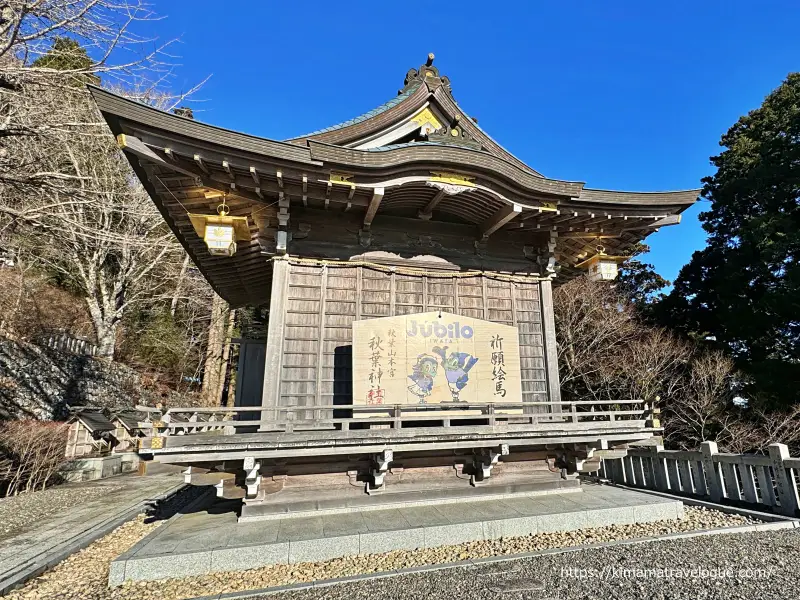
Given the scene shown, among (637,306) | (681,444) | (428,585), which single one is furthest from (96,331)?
(637,306)

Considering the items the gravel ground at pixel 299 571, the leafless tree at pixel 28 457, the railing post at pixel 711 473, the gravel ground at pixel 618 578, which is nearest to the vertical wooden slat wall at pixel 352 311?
the gravel ground at pixel 299 571

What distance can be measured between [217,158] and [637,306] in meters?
22.4

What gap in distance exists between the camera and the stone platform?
16.6ft

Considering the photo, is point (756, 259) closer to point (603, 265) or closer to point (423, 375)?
point (603, 265)

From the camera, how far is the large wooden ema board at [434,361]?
7.00m

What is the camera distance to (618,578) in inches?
187

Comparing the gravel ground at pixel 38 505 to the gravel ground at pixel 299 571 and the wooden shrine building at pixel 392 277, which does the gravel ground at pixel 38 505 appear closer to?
the gravel ground at pixel 299 571

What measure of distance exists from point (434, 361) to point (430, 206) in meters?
3.00

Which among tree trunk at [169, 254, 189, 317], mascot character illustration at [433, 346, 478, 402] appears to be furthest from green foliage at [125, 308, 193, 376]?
mascot character illustration at [433, 346, 478, 402]

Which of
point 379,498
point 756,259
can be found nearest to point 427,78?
point 379,498

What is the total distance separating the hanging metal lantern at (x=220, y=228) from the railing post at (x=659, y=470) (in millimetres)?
10464

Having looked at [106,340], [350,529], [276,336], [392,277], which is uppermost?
[106,340]

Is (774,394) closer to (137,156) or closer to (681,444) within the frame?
(681,444)

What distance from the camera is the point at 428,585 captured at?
461cm
